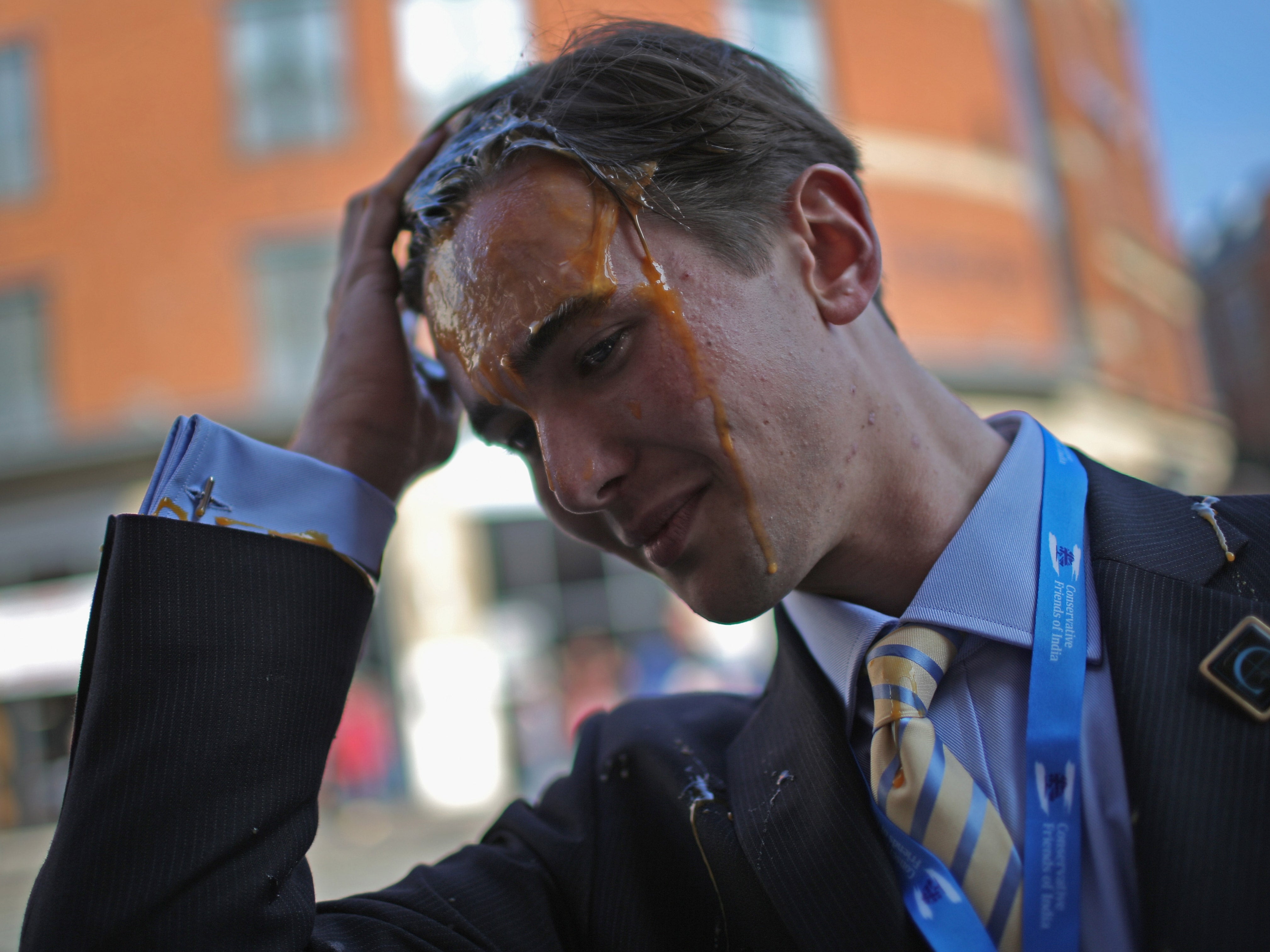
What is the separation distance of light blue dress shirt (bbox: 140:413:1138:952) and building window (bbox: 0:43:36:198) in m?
12.8

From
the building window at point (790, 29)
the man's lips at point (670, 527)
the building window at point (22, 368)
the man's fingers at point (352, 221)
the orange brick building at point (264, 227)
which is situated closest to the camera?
the man's lips at point (670, 527)

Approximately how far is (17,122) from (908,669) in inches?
560

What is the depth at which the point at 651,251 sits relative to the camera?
4.33 ft

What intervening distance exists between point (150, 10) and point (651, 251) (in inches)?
509

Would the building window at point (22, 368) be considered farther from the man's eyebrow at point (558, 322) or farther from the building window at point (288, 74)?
the man's eyebrow at point (558, 322)

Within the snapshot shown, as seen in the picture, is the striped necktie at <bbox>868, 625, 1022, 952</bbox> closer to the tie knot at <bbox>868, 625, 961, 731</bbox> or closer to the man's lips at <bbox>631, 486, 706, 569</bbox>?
the tie knot at <bbox>868, 625, 961, 731</bbox>

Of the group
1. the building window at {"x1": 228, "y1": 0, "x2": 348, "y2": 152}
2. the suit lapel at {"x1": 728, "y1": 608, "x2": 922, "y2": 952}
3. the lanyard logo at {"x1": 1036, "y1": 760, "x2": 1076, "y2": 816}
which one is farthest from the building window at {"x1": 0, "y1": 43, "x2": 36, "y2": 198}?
the lanyard logo at {"x1": 1036, "y1": 760, "x2": 1076, "y2": 816}

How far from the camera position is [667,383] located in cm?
127

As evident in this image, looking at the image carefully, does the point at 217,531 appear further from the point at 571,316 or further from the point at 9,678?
the point at 9,678

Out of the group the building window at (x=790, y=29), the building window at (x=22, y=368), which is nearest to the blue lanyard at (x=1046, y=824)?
the building window at (x=790, y=29)

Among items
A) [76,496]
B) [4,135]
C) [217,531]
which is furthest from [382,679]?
[217,531]

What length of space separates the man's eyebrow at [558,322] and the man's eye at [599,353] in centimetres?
5

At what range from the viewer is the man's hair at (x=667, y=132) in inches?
54.4

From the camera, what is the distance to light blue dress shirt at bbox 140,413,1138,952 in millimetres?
1113
